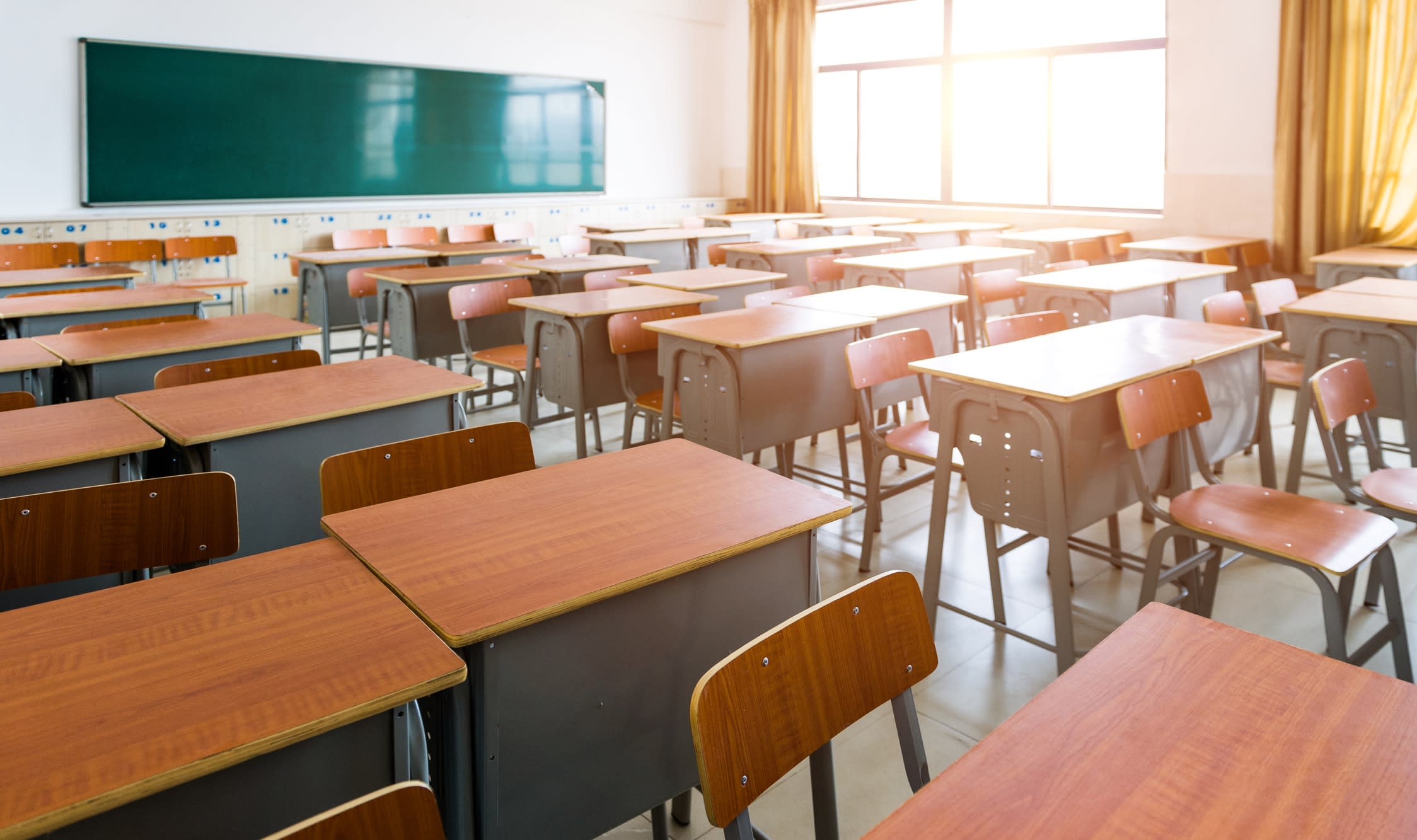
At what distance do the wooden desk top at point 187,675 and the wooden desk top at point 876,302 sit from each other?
265 centimetres

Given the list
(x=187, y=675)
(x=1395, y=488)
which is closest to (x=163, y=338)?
(x=187, y=675)

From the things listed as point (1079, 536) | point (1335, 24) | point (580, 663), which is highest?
point (1335, 24)

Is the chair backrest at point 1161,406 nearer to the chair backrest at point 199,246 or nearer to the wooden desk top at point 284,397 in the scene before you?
the wooden desk top at point 284,397

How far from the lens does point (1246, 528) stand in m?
2.27

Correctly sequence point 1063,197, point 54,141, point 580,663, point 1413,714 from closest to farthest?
point 1413,714 → point 580,663 → point 54,141 → point 1063,197

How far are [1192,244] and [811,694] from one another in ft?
18.9

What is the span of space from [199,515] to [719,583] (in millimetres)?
997

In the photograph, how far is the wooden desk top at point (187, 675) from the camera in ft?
3.28

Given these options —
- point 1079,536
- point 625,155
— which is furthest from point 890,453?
point 625,155

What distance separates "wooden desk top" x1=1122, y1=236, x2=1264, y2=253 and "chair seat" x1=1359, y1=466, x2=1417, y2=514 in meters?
3.31

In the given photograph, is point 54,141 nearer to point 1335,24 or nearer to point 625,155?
point 625,155

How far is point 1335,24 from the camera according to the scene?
5633mm

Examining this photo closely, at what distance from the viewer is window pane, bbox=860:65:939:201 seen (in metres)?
8.63

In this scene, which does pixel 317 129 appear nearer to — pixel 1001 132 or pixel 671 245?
pixel 671 245
